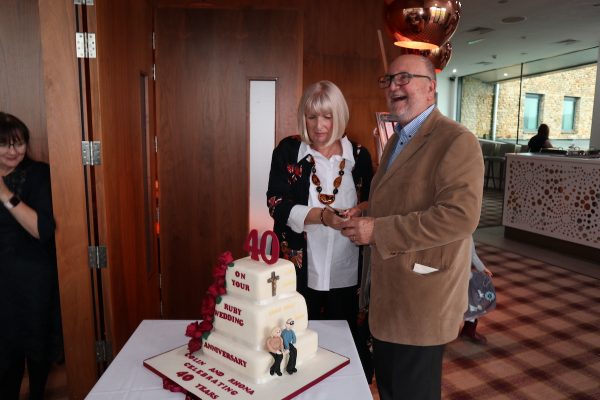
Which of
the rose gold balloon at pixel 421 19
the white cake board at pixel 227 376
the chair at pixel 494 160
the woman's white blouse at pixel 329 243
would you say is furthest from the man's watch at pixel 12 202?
the chair at pixel 494 160

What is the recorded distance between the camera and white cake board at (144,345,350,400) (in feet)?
3.34

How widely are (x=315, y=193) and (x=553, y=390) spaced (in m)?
1.79

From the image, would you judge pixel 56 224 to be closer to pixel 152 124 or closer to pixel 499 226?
pixel 152 124

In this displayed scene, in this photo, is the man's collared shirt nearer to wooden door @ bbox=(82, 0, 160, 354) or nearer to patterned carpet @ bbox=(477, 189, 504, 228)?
wooden door @ bbox=(82, 0, 160, 354)

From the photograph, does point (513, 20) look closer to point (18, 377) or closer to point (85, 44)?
point (85, 44)

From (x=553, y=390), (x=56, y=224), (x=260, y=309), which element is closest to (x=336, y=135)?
(x=260, y=309)

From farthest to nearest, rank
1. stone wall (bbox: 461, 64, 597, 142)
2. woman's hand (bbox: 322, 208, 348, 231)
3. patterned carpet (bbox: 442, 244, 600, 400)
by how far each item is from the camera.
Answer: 1. stone wall (bbox: 461, 64, 597, 142)
2. patterned carpet (bbox: 442, 244, 600, 400)
3. woman's hand (bbox: 322, 208, 348, 231)

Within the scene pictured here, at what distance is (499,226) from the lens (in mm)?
6672

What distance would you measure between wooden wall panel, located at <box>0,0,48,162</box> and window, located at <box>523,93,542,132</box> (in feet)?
38.9

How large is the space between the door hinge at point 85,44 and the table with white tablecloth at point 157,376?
3.40 ft

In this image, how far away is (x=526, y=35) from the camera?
7.93 m

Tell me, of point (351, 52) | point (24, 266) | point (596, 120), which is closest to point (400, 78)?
point (24, 266)

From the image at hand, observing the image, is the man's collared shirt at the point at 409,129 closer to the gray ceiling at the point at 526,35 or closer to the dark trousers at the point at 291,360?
the dark trousers at the point at 291,360

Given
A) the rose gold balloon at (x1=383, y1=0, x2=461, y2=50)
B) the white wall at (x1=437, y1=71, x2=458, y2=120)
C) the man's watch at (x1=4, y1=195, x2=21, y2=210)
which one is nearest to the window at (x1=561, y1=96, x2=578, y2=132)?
the white wall at (x1=437, y1=71, x2=458, y2=120)
